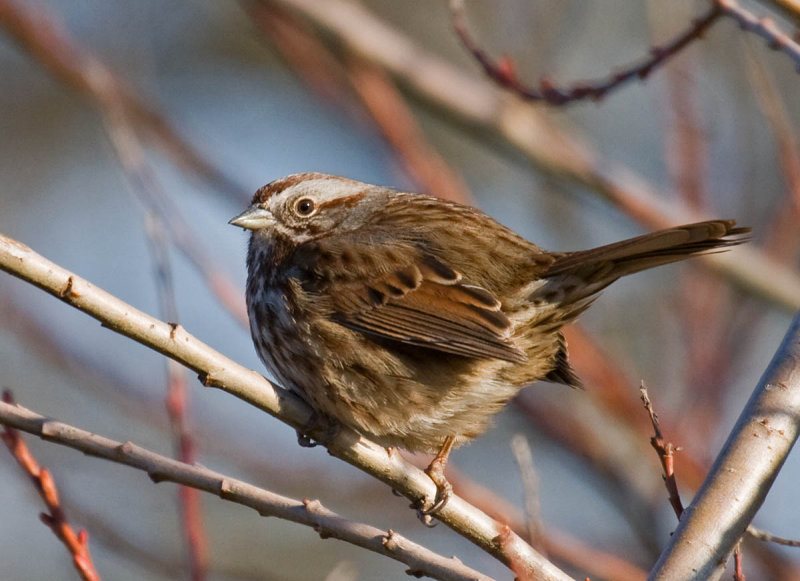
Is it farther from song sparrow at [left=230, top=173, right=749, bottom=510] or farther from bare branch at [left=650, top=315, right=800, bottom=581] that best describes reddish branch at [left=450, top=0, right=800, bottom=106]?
bare branch at [left=650, top=315, right=800, bottom=581]

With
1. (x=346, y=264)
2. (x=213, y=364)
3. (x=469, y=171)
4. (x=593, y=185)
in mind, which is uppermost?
(x=469, y=171)

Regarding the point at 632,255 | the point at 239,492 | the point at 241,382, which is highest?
the point at 632,255

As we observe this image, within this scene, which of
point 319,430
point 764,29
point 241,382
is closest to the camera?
point 241,382

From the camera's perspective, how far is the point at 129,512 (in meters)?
8.05

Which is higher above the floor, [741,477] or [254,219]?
[254,219]

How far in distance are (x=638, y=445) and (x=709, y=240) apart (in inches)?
77.0

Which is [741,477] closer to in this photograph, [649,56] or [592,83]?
[649,56]

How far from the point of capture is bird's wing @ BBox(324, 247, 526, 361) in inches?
142

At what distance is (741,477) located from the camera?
2.71 m

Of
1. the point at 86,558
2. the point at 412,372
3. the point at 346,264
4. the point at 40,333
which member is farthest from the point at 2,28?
the point at 86,558

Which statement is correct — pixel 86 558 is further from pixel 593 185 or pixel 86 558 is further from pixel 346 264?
pixel 593 185

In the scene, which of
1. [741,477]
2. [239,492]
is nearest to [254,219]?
[239,492]

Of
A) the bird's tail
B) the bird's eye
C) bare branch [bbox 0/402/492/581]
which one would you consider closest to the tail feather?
the bird's tail

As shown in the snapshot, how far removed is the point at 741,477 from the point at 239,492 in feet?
4.05
